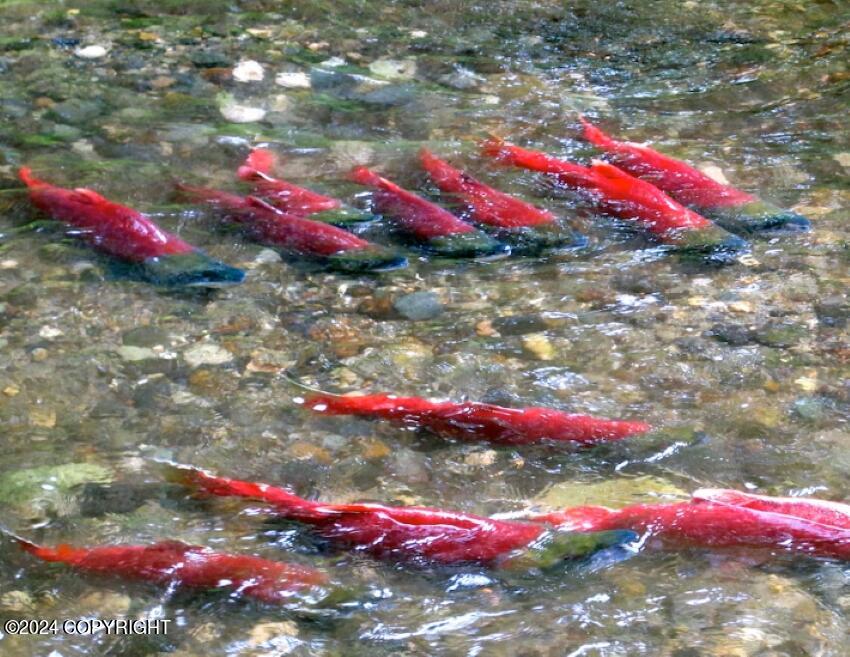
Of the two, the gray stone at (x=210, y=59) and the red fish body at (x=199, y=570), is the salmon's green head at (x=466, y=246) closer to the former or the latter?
the red fish body at (x=199, y=570)

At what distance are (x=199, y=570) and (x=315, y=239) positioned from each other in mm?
2231

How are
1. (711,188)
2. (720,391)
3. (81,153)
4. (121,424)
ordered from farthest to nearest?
1. (81,153)
2. (711,188)
3. (720,391)
4. (121,424)

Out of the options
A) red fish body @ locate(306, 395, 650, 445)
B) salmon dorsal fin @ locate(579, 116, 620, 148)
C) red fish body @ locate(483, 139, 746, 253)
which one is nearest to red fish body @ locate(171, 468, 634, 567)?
red fish body @ locate(306, 395, 650, 445)

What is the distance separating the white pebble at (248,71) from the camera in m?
7.44

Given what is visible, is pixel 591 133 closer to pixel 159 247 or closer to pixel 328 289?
pixel 328 289

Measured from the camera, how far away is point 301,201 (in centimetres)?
563

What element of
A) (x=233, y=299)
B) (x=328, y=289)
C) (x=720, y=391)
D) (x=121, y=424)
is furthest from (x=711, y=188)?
(x=121, y=424)

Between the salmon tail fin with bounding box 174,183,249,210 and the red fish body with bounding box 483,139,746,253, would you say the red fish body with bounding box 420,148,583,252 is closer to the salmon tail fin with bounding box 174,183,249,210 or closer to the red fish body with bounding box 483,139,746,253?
the red fish body with bounding box 483,139,746,253

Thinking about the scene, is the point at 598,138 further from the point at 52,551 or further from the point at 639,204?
the point at 52,551

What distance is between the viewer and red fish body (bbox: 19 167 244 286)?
5035 millimetres

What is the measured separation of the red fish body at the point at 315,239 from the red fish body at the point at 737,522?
199 cm

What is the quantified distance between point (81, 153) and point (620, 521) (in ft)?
13.7

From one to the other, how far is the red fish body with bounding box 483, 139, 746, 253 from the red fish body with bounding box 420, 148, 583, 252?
359mm

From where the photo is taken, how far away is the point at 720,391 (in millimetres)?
4527
